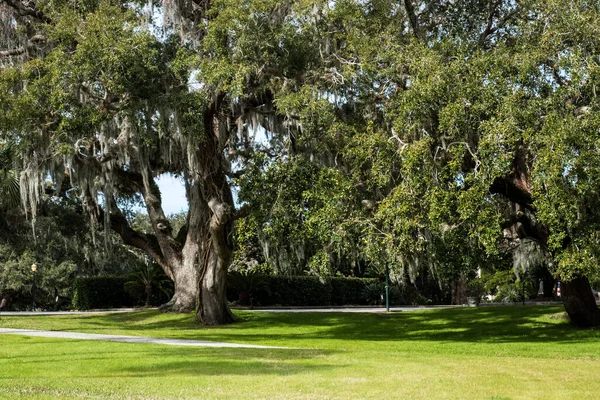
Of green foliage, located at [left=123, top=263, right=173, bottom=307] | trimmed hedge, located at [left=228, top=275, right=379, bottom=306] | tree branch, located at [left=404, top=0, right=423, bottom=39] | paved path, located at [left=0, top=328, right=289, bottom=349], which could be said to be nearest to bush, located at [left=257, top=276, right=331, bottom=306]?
trimmed hedge, located at [left=228, top=275, right=379, bottom=306]

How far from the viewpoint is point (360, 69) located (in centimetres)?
1755

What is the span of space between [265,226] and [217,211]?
2.85 meters

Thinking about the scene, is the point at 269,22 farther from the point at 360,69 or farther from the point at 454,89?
the point at 454,89

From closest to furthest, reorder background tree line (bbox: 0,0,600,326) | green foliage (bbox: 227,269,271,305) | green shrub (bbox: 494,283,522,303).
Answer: background tree line (bbox: 0,0,600,326) → green foliage (bbox: 227,269,271,305) → green shrub (bbox: 494,283,522,303)

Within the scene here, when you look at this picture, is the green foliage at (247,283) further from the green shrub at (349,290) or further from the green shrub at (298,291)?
the green shrub at (349,290)

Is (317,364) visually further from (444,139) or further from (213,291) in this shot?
(213,291)

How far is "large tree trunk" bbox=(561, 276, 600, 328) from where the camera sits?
19.2 meters

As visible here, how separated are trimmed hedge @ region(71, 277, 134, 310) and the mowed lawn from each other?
398 inches

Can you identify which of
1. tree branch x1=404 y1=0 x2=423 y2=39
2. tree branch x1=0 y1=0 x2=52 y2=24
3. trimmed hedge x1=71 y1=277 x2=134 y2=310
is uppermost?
tree branch x1=0 y1=0 x2=52 y2=24

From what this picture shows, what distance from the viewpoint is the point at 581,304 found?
1939 cm

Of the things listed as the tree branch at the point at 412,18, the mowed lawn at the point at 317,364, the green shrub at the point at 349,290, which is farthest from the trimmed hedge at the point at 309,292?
the tree branch at the point at 412,18

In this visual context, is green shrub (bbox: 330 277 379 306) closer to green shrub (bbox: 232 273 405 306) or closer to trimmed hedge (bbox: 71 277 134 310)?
green shrub (bbox: 232 273 405 306)

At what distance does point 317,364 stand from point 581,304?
415 inches

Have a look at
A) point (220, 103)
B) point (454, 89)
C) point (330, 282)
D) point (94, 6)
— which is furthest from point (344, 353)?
point (330, 282)
